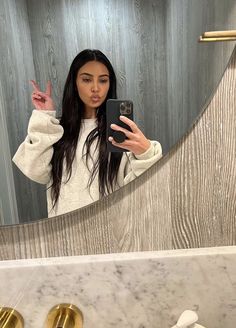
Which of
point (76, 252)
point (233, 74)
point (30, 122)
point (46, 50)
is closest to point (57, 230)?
point (76, 252)

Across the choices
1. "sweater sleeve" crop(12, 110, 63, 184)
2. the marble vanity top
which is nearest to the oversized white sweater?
"sweater sleeve" crop(12, 110, 63, 184)

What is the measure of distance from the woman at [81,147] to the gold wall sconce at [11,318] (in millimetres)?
201

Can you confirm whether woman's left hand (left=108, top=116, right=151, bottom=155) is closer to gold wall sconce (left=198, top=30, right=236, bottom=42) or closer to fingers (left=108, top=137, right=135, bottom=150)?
fingers (left=108, top=137, right=135, bottom=150)

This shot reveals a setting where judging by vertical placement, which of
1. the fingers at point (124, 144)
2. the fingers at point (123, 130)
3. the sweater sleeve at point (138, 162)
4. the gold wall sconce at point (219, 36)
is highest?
the gold wall sconce at point (219, 36)

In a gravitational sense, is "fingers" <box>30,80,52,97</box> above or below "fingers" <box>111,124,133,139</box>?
above

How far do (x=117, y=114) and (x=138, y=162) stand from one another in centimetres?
10

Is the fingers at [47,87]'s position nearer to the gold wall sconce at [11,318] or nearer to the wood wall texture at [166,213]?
the wood wall texture at [166,213]

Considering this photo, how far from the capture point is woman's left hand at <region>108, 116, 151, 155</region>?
0.59 m

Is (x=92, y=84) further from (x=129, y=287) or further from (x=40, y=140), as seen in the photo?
(x=129, y=287)

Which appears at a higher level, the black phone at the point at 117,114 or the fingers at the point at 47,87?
the fingers at the point at 47,87

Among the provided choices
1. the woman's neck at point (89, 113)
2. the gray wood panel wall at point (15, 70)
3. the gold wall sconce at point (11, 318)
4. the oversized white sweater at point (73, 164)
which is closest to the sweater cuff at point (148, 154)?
the oversized white sweater at point (73, 164)

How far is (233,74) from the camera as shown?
572 mm

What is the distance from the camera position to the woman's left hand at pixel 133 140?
23.2 inches

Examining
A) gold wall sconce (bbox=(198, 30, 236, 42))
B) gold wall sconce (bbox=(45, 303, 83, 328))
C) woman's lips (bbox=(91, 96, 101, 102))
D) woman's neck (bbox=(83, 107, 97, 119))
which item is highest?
gold wall sconce (bbox=(198, 30, 236, 42))
